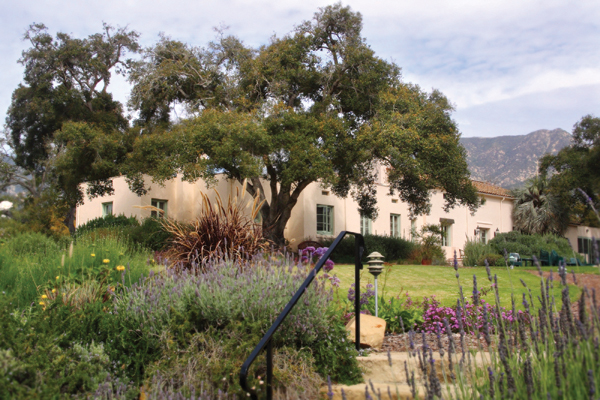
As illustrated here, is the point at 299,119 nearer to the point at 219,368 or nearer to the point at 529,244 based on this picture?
the point at 219,368

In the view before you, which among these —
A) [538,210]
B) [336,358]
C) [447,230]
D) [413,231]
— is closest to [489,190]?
[538,210]

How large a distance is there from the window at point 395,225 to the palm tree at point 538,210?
990cm

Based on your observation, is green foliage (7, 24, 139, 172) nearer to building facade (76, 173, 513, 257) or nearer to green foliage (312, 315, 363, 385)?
building facade (76, 173, 513, 257)

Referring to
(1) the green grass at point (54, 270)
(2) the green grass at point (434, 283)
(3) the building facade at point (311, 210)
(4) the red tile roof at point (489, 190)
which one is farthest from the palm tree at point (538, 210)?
(1) the green grass at point (54, 270)

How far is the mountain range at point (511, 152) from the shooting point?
12825 cm

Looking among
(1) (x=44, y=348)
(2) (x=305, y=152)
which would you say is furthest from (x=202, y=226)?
(2) (x=305, y=152)

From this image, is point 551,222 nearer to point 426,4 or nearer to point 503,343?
point 426,4

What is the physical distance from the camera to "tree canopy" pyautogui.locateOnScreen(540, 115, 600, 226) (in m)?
26.5

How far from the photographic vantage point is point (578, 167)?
27.6 meters

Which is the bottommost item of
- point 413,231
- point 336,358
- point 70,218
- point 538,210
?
point 336,358

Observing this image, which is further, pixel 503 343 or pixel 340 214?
pixel 340 214

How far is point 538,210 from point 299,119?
2046 cm

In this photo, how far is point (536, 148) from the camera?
479 feet

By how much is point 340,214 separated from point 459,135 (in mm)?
6930
